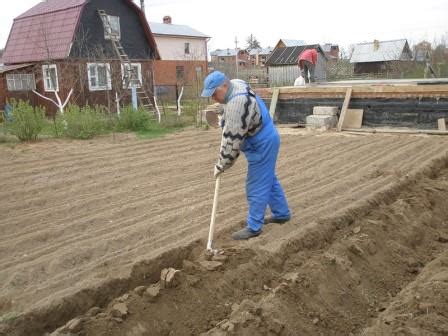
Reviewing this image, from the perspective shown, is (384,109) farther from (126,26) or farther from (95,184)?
(126,26)

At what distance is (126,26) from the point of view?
2267cm

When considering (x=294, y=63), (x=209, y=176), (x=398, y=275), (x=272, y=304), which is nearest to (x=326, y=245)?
(x=398, y=275)

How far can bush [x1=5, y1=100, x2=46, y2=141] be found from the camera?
10.9 metres

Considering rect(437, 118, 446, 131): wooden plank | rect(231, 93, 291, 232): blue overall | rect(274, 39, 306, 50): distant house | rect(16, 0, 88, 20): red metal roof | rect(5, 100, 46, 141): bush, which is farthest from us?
rect(274, 39, 306, 50): distant house

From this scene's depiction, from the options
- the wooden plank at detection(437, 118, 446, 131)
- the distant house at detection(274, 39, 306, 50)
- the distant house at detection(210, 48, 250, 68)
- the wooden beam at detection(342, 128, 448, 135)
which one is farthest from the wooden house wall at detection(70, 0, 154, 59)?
the distant house at detection(210, 48, 250, 68)

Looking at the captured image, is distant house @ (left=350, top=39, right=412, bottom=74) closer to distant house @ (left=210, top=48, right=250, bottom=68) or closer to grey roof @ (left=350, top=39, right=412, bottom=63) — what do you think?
grey roof @ (left=350, top=39, right=412, bottom=63)

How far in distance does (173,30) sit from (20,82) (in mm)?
20230

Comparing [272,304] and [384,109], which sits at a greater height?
[384,109]

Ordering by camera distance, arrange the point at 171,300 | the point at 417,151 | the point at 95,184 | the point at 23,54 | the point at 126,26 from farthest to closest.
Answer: the point at 126,26, the point at 23,54, the point at 417,151, the point at 95,184, the point at 171,300

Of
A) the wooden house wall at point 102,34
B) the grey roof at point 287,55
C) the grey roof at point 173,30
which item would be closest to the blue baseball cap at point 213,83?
the wooden house wall at point 102,34

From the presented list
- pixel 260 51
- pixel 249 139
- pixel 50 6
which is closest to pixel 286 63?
pixel 50 6

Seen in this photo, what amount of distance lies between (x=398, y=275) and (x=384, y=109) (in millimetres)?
8025

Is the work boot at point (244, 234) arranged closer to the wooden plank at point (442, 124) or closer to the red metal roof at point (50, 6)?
the wooden plank at point (442, 124)

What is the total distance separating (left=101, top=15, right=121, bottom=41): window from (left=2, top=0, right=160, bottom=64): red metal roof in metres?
1.17
